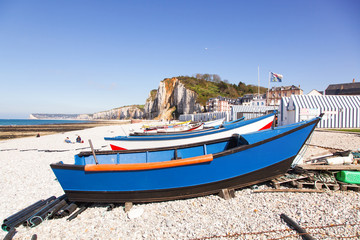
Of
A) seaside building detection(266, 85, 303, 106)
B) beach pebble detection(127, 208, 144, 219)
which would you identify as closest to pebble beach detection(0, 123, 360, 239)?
beach pebble detection(127, 208, 144, 219)

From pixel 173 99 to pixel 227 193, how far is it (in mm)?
82789

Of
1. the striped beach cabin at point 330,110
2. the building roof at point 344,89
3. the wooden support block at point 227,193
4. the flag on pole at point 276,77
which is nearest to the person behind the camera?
the wooden support block at point 227,193

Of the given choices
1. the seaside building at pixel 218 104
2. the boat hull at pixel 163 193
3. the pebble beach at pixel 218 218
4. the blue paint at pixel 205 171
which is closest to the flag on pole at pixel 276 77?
the blue paint at pixel 205 171

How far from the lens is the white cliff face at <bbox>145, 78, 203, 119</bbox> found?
249ft

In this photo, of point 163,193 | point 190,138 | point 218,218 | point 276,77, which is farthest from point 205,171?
point 276,77

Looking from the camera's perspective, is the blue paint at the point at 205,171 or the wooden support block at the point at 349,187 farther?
the wooden support block at the point at 349,187

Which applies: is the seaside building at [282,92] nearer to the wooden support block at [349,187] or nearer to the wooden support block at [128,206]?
the wooden support block at [349,187]

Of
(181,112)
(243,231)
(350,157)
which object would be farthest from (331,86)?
(243,231)

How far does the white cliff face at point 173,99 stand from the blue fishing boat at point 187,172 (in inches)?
2707

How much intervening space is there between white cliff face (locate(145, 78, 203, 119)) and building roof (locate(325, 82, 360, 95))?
4615 centimetres

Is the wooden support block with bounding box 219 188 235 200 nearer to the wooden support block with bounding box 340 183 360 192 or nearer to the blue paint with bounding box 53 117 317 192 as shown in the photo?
the blue paint with bounding box 53 117 317 192

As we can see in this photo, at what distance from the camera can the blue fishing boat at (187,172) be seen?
4.57 metres

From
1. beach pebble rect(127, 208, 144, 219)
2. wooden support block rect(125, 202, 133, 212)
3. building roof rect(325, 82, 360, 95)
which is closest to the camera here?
beach pebble rect(127, 208, 144, 219)

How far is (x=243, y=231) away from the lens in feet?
12.1
